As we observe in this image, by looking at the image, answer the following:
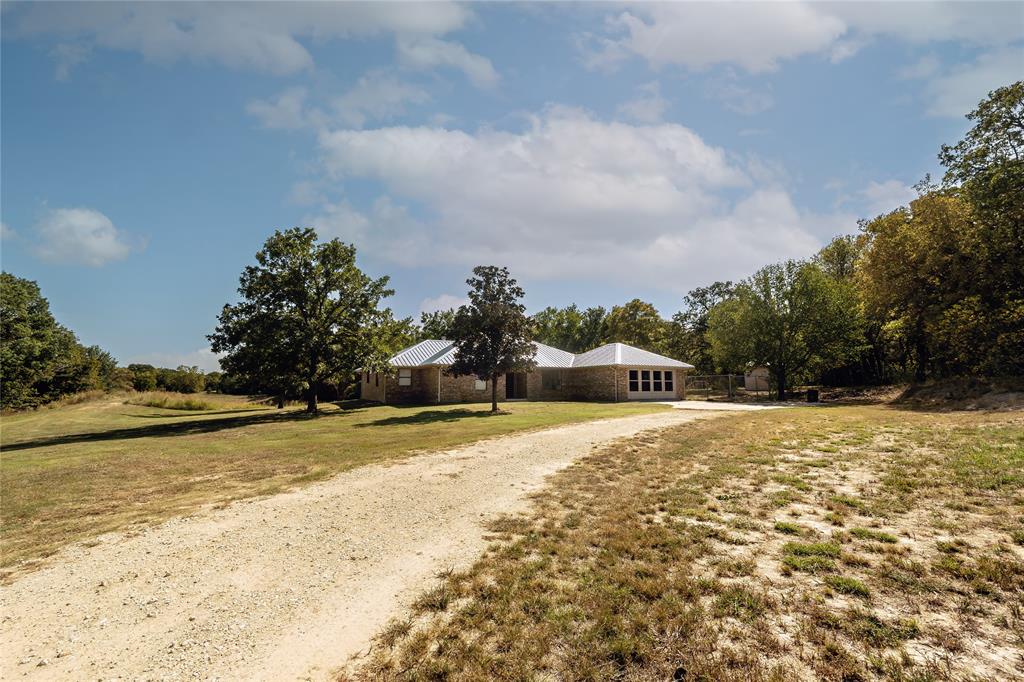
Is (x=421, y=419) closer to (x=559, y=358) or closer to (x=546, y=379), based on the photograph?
(x=546, y=379)

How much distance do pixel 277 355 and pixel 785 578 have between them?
74.1 ft

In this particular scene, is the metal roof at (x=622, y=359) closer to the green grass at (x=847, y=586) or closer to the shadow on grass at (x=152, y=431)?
the shadow on grass at (x=152, y=431)

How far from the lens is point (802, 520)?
548 centimetres

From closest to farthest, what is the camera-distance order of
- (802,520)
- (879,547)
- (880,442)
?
(879,547)
(802,520)
(880,442)

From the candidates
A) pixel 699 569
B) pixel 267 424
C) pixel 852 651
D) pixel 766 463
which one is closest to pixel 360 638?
pixel 699 569

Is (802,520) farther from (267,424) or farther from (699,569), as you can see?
(267,424)

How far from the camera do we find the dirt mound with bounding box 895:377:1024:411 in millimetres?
16844

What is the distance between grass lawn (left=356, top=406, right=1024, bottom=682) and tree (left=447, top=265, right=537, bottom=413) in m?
16.2

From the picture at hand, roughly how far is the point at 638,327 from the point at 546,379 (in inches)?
999

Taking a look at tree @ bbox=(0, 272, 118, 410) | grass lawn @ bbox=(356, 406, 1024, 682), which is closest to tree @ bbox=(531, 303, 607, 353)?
tree @ bbox=(0, 272, 118, 410)

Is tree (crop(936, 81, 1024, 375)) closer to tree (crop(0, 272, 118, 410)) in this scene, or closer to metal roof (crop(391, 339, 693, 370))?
metal roof (crop(391, 339, 693, 370))

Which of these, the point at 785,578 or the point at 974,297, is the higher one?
the point at 974,297

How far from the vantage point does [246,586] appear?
429 cm

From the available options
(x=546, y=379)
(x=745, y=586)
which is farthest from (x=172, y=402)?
(x=745, y=586)
